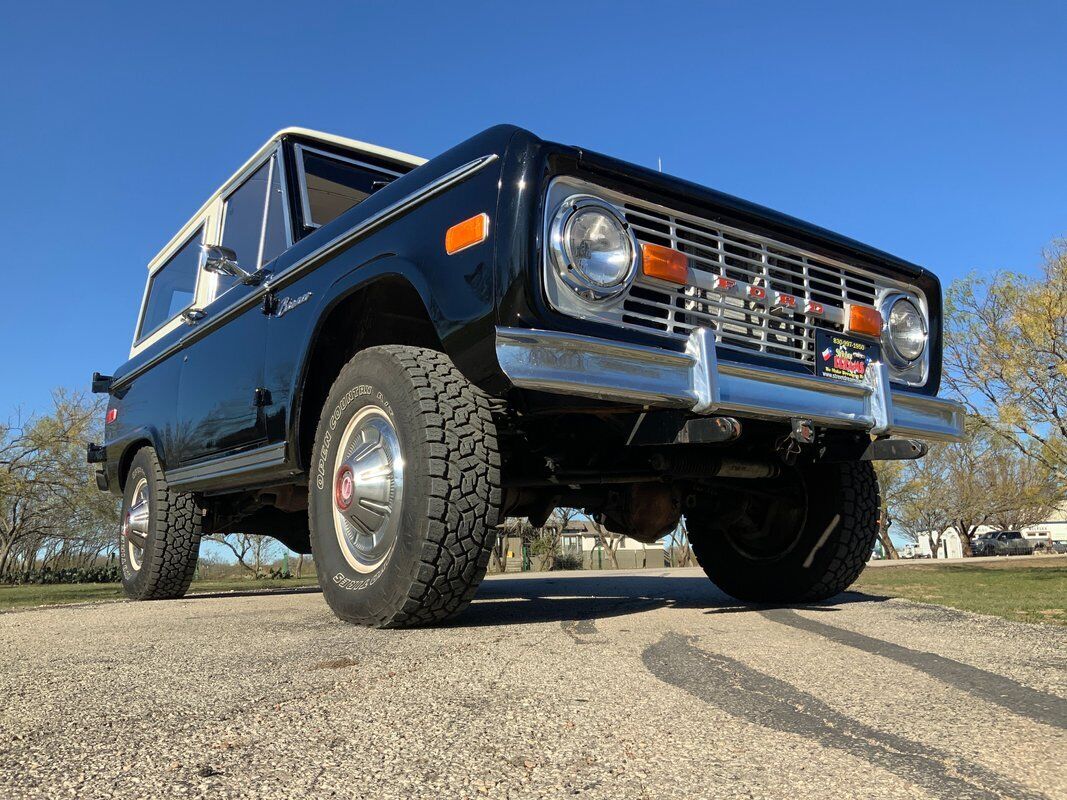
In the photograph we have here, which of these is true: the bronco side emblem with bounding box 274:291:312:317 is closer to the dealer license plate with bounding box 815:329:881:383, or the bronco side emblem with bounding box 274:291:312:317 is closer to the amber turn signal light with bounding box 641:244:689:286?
the amber turn signal light with bounding box 641:244:689:286

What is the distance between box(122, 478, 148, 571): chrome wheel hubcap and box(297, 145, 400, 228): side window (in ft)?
8.09

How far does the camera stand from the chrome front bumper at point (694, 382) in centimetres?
240

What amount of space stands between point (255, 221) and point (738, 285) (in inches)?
115

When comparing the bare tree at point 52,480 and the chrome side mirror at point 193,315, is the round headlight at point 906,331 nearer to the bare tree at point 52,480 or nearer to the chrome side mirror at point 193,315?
the chrome side mirror at point 193,315

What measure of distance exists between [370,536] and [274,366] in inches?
49.5

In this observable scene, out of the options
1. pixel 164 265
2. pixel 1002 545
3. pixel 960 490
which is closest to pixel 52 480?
pixel 164 265

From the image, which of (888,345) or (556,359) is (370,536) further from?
(888,345)

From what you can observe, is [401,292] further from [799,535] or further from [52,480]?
[52,480]

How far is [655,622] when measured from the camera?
2.96 meters

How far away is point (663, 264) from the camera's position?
2756mm

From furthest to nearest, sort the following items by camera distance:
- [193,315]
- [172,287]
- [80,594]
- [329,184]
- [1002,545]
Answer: [1002,545], [80,594], [172,287], [193,315], [329,184]

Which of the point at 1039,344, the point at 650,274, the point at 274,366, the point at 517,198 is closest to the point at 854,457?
the point at 650,274

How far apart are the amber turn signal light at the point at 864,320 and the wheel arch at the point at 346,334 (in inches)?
69.9

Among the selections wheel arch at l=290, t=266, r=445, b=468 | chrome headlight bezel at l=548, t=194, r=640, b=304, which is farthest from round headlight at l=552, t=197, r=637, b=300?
wheel arch at l=290, t=266, r=445, b=468
